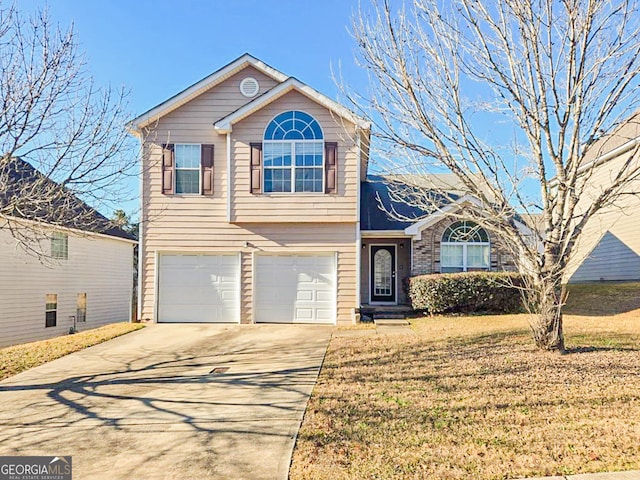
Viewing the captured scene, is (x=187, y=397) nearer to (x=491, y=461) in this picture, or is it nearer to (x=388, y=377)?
(x=388, y=377)

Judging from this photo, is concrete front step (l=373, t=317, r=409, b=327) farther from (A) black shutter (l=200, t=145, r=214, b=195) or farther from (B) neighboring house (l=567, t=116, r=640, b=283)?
(B) neighboring house (l=567, t=116, r=640, b=283)

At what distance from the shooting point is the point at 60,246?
1719 centimetres

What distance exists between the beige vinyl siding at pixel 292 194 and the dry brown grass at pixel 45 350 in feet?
14.6

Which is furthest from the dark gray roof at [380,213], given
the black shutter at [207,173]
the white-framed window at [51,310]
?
the white-framed window at [51,310]

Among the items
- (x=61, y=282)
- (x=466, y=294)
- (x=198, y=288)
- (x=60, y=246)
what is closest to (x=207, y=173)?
(x=198, y=288)

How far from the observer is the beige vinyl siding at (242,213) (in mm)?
12805

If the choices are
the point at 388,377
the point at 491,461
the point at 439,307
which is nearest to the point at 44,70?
the point at 388,377

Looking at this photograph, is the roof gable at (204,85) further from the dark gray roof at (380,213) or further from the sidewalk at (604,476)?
the sidewalk at (604,476)

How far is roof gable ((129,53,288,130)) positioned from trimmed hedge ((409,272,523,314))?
754cm

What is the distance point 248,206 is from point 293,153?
78.1 inches

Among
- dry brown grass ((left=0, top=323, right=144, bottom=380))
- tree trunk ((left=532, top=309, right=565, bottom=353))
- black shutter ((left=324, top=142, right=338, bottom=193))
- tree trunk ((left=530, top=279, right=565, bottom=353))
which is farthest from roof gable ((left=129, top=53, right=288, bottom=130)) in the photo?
tree trunk ((left=532, top=309, right=565, bottom=353))

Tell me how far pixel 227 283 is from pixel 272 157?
12.7 ft

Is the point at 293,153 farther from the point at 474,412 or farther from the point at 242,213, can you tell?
the point at 474,412

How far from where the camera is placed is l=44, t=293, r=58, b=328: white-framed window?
16.6 m
